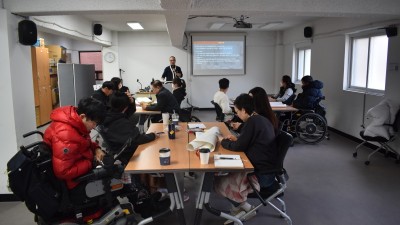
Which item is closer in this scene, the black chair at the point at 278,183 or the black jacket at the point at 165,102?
the black chair at the point at 278,183

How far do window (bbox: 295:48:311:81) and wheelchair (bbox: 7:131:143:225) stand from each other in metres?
7.14

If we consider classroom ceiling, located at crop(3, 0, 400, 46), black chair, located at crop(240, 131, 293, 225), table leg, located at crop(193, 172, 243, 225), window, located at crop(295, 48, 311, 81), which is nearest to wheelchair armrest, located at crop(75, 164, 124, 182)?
table leg, located at crop(193, 172, 243, 225)

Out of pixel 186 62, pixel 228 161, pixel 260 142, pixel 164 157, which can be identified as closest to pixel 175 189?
pixel 164 157

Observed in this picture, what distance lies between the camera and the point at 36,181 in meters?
2.17

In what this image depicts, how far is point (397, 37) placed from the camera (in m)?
5.00

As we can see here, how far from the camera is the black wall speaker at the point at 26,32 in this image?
342 centimetres

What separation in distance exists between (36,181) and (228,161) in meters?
1.34

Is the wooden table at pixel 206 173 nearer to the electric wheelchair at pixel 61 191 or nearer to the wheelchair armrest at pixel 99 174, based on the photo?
the electric wheelchair at pixel 61 191

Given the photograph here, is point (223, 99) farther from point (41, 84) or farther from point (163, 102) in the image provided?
point (41, 84)

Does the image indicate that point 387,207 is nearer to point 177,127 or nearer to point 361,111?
point 177,127

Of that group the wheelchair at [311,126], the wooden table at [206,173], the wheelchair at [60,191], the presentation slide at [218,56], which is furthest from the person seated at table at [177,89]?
the presentation slide at [218,56]

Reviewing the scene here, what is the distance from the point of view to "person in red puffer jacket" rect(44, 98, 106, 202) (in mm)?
2260

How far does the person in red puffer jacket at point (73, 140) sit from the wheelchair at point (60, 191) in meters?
0.05

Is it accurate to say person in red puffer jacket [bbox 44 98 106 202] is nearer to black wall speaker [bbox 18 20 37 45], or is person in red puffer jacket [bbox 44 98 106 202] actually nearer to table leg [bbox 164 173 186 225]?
table leg [bbox 164 173 186 225]
